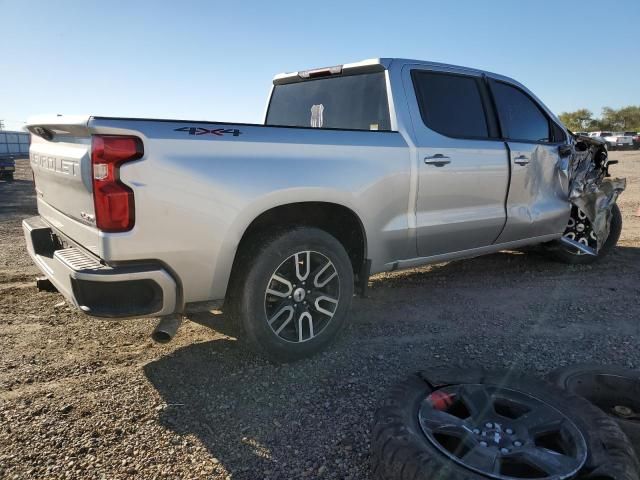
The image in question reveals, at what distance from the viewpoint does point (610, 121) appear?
69.1m

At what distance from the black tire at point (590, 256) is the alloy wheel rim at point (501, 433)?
12.9 feet

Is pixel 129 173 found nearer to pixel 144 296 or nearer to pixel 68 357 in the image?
pixel 144 296

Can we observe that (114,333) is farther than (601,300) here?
No

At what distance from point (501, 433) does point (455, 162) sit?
2.31 metres

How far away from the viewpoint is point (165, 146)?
2.58 meters

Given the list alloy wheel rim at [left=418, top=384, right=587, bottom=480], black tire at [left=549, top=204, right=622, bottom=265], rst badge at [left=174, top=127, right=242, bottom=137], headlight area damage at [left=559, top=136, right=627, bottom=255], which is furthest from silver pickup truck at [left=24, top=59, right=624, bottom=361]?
alloy wheel rim at [left=418, top=384, right=587, bottom=480]

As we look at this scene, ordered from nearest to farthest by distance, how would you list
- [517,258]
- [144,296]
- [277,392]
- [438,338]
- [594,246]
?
[144,296] < [277,392] < [438,338] < [594,246] < [517,258]

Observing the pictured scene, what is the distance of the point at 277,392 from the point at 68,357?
1477 mm

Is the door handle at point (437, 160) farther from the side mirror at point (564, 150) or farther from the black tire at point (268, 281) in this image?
the side mirror at point (564, 150)

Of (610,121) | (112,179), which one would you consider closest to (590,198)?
(112,179)

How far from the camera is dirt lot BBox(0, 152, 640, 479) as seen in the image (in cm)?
238

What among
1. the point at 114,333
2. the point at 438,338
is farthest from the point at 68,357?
the point at 438,338

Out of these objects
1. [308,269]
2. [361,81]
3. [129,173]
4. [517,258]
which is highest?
[361,81]

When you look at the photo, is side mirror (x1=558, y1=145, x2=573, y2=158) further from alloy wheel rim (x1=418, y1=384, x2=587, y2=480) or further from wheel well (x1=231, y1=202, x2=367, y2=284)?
alloy wheel rim (x1=418, y1=384, x2=587, y2=480)
